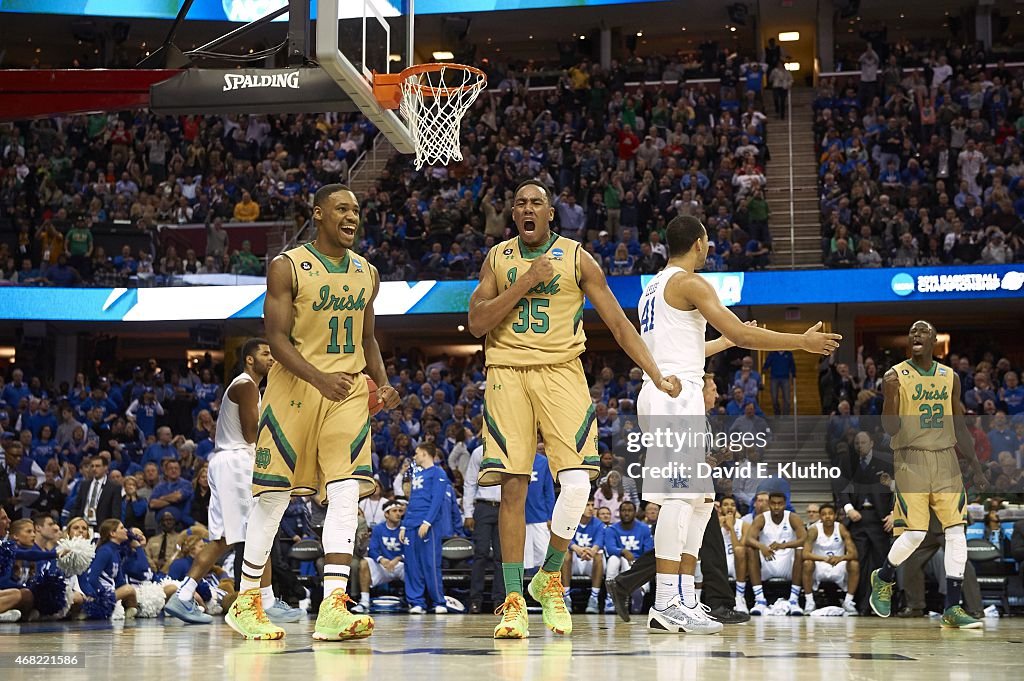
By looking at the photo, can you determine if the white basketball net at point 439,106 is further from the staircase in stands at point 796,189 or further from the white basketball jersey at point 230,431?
the staircase in stands at point 796,189

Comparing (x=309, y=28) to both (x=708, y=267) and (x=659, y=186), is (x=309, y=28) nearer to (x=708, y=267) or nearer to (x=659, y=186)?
(x=708, y=267)

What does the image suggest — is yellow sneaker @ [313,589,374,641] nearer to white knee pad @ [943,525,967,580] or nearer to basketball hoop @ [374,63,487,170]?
white knee pad @ [943,525,967,580]

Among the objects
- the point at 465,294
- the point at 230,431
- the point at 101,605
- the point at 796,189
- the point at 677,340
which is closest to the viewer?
the point at 677,340

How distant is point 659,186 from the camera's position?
960 inches

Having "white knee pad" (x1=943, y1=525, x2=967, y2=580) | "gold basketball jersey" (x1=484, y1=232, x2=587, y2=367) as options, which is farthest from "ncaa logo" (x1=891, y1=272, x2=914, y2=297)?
"gold basketball jersey" (x1=484, y1=232, x2=587, y2=367)

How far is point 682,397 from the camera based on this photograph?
7.32 meters

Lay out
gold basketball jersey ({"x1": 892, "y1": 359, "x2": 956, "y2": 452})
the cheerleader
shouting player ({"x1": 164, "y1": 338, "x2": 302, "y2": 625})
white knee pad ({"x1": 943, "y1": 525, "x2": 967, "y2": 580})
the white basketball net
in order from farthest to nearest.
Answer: the cheerleader, the white basketball net, gold basketball jersey ({"x1": 892, "y1": 359, "x2": 956, "y2": 452}), white knee pad ({"x1": 943, "y1": 525, "x2": 967, "y2": 580}), shouting player ({"x1": 164, "y1": 338, "x2": 302, "y2": 625})

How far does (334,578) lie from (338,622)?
240 millimetres

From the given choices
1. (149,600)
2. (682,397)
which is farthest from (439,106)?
(149,600)

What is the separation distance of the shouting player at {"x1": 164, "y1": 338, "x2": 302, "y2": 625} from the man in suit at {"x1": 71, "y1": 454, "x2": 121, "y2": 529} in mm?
5701

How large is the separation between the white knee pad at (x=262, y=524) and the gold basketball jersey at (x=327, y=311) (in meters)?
0.76

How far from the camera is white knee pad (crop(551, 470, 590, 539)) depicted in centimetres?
686

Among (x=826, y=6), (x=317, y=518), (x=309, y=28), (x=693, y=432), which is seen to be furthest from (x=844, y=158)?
(x=693, y=432)

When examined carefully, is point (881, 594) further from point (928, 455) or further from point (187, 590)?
point (187, 590)
